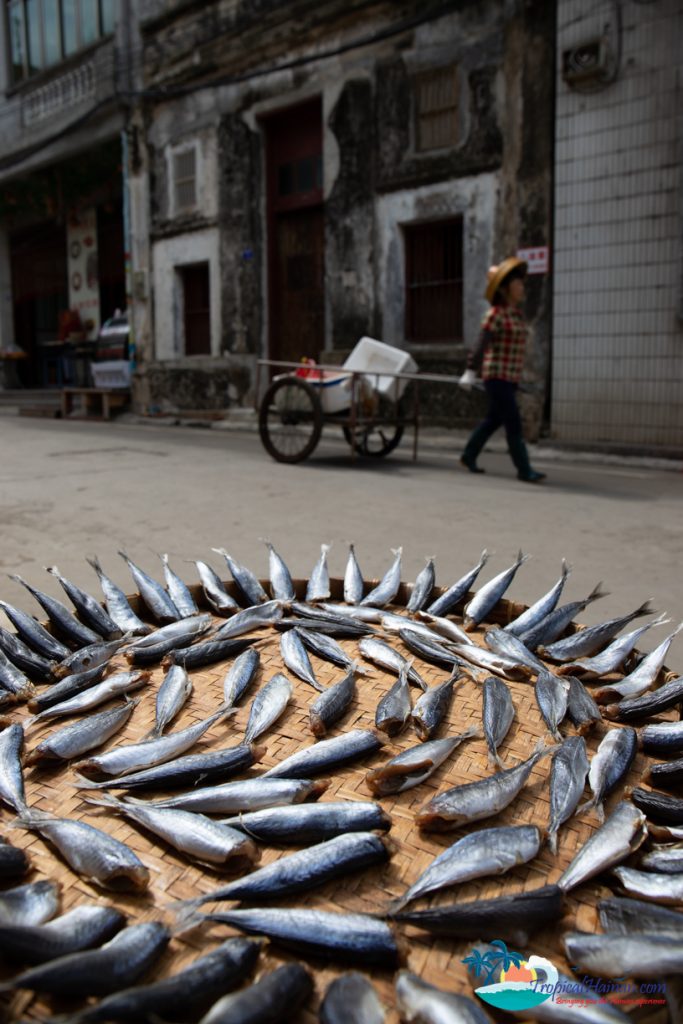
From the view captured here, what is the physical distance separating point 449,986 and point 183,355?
13791 mm

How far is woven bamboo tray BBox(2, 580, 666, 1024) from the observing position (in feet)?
3.82

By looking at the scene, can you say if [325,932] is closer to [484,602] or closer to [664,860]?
[664,860]

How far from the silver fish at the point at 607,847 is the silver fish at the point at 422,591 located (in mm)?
1213

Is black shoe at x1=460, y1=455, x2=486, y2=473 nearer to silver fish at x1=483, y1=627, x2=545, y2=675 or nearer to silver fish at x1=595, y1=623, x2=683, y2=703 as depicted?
silver fish at x1=483, y1=627, x2=545, y2=675

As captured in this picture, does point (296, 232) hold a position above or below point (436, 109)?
below

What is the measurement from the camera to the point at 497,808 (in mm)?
1470

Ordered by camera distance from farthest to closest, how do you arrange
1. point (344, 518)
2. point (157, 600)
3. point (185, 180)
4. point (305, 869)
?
point (185, 180) < point (344, 518) < point (157, 600) < point (305, 869)

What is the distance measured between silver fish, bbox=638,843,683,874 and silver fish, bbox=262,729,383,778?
1.86ft

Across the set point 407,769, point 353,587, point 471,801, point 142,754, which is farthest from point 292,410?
point 471,801

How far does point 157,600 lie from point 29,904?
54.9 inches

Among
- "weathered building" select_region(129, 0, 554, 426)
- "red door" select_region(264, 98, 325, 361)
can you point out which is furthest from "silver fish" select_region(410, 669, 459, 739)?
"red door" select_region(264, 98, 325, 361)

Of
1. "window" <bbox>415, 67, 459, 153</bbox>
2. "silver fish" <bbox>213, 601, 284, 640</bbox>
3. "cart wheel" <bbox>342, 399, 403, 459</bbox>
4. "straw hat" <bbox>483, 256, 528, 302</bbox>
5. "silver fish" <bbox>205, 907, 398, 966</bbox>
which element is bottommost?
"silver fish" <bbox>205, 907, 398, 966</bbox>

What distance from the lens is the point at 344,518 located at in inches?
207

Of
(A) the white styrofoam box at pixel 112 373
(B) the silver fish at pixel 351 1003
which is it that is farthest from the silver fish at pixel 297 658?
(A) the white styrofoam box at pixel 112 373
